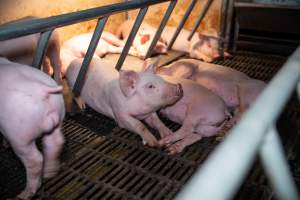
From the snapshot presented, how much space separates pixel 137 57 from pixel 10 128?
8.41 feet

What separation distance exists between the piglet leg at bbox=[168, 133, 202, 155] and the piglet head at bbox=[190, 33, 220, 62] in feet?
5.83

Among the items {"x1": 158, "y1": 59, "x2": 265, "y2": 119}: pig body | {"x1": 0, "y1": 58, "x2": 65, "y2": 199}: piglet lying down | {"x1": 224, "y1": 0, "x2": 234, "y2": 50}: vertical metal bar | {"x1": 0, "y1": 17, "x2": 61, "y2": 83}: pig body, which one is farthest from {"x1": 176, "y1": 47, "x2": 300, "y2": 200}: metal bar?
{"x1": 224, "y1": 0, "x2": 234, "y2": 50}: vertical metal bar

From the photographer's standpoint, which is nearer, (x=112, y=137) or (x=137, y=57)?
(x=112, y=137)

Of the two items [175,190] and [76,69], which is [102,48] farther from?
[175,190]

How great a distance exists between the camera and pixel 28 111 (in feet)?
5.40

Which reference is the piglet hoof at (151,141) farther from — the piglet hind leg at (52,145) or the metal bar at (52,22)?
the metal bar at (52,22)

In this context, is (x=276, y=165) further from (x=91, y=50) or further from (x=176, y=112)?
(x=91, y=50)

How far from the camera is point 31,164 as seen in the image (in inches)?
69.6

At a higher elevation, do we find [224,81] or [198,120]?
[224,81]

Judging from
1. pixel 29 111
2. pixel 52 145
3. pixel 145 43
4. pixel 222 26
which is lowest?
pixel 52 145

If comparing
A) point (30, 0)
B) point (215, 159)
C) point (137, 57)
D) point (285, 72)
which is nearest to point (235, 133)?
point (215, 159)

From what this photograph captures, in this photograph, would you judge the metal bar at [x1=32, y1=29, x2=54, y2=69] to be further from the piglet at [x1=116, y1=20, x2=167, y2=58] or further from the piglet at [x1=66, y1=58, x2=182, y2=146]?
the piglet at [x1=116, y1=20, x2=167, y2=58]

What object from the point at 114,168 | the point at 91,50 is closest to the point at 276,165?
the point at 114,168

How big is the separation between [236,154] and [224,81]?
2.24m
